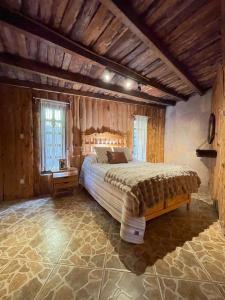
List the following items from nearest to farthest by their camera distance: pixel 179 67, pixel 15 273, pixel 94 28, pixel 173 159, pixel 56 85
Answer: pixel 15 273
pixel 94 28
pixel 179 67
pixel 56 85
pixel 173 159

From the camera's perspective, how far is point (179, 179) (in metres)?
2.62

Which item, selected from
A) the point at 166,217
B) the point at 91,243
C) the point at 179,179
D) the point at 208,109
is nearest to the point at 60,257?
the point at 91,243

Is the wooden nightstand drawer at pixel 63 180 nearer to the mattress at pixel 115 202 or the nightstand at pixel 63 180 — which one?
the nightstand at pixel 63 180

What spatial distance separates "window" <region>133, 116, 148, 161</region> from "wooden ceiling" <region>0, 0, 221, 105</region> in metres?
1.90

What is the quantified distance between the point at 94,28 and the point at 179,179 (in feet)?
8.11

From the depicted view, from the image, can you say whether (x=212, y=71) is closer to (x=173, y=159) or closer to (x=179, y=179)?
(x=179, y=179)

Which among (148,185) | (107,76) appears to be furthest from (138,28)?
(148,185)

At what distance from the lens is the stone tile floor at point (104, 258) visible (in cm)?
140

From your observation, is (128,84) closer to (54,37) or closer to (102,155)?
(102,155)

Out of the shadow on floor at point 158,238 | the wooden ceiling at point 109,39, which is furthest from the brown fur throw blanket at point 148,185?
the wooden ceiling at point 109,39

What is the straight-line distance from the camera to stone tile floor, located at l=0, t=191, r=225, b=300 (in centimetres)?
140

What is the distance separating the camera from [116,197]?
237 cm

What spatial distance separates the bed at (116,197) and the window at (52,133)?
58cm

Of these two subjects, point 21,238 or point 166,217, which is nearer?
point 21,238
